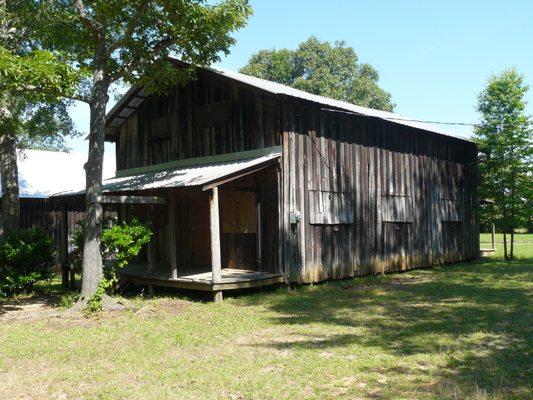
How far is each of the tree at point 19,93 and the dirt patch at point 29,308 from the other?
339 centimetres

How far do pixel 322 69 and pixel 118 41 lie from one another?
3854cm

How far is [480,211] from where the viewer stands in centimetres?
2047

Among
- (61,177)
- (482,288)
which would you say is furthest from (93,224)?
(61,177)

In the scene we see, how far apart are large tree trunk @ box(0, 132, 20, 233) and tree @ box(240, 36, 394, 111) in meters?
34.0

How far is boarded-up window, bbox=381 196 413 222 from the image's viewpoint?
16359 mm

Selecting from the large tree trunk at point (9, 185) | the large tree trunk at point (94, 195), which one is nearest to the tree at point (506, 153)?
the large tree trunk at point (94, 195)

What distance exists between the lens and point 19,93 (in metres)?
14.8

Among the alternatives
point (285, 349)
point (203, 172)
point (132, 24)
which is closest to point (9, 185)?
point (203, 172)

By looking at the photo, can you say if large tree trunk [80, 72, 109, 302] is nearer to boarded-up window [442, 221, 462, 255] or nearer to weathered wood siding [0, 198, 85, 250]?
weathered wood siding [0, 198, 85, 250]

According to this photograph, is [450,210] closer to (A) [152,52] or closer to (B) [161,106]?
(B) [161,106]

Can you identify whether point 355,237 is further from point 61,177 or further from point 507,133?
point 61,177

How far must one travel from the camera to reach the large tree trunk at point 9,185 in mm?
15609

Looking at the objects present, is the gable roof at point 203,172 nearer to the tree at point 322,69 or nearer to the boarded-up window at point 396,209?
the boarded-up window at point 396,209

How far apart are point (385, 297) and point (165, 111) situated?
9.35m
